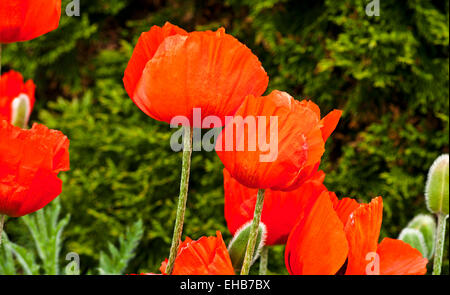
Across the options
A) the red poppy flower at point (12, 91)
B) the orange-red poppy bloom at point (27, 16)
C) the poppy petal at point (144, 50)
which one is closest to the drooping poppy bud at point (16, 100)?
the red poppy flower at point (12, 91)

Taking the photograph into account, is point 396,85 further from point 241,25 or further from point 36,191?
point 36,191

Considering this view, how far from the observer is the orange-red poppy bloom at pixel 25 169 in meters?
0.46

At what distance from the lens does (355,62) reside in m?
1.85

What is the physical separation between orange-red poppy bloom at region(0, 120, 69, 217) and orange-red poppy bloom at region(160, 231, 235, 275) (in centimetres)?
12

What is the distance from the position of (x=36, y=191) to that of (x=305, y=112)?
0.20 m

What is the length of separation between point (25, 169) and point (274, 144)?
174 mm

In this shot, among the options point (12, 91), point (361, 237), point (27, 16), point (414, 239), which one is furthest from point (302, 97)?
point (361, 237)

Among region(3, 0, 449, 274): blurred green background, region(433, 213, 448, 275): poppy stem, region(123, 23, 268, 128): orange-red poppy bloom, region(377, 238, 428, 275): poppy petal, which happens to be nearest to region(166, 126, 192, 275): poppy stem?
region(123, 23, 268, 128): orange-red poppy bloom

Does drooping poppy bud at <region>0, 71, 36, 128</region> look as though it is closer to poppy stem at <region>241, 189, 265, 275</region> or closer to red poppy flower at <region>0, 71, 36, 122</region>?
red poppy flower at <region>0, 71, 36, 122</region>

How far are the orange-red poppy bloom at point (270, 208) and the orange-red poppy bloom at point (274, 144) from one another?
0.07 m

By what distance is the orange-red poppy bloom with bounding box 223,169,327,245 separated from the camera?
1.64 feet

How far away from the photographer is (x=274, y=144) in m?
0.43

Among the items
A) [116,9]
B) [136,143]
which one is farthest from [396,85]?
[116,9]

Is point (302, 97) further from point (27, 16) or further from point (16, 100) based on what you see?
point (27, 16)
